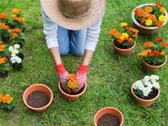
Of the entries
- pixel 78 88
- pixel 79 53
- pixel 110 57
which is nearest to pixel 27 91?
pixel 78 88

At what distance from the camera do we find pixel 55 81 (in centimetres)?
360

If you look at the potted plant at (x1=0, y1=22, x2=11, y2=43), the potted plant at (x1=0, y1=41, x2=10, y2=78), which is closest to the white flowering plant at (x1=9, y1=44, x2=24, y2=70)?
the potted plant at (x1=0, y1=41, x2=10, y2=78)

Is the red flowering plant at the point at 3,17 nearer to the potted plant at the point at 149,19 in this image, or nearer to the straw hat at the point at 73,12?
the straw hat at the point at 73,12

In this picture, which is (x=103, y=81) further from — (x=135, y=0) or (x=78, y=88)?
(x=135, y=0)

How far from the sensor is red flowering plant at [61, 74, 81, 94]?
3162 millimetres

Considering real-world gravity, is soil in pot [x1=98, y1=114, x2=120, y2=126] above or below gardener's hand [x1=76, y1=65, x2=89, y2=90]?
below

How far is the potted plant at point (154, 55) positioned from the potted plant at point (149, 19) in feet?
1.06

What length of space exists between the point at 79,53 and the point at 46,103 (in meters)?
0.75

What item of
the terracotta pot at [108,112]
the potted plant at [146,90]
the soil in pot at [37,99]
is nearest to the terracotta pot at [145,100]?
the potted plant at [146,90]

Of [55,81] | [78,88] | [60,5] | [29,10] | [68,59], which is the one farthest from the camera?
[29,10]

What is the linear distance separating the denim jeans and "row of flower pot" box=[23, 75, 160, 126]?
0.53 m

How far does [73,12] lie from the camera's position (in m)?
2.76

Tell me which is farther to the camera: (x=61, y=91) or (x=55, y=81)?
(x=55, y=81)

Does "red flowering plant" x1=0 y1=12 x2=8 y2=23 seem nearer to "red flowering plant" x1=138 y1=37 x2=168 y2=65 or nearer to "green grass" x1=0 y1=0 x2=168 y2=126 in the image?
"green grass" x1=0 y1=0 x2=168 y2=126
